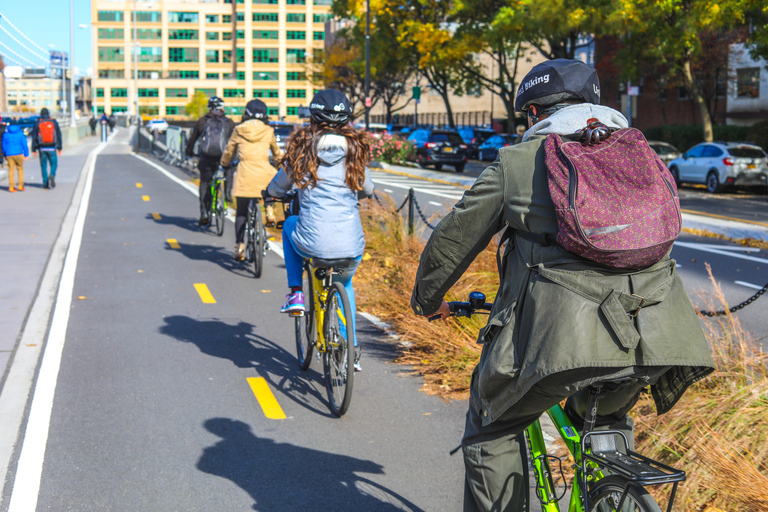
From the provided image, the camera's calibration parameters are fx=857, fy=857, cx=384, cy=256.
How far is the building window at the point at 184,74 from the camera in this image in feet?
434

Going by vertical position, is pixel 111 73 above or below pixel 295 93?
above

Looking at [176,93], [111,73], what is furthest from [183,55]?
[111,73]

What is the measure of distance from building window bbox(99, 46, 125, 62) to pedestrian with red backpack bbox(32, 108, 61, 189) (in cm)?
11824

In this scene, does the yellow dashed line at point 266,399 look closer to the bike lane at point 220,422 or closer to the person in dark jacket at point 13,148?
the bike lane at point 220,422

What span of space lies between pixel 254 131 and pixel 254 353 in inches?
146

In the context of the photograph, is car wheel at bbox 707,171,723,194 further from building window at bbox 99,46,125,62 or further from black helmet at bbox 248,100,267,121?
building window at bbox 99,46,125,62

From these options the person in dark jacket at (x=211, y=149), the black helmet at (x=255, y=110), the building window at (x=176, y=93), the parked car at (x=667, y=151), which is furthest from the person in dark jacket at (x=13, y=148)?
the building window at (x=176, y=93)

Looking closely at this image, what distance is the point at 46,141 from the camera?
21844mm

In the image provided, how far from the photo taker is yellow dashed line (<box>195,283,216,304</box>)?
894 cm

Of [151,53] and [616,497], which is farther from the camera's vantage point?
[151,53]

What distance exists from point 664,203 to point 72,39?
56.6m

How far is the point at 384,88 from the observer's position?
62.6m

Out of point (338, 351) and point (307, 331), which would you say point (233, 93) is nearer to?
point (307, 331)

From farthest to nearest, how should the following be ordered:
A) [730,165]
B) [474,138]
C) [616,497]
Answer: [474,138] → [730,165] → [616,497]
